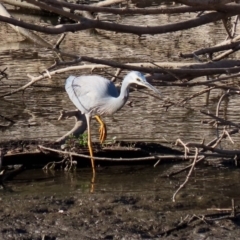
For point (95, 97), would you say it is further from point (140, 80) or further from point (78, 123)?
point (140, 80)

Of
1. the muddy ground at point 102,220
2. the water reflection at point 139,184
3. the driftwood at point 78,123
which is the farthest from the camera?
the driftwood at point 78,123

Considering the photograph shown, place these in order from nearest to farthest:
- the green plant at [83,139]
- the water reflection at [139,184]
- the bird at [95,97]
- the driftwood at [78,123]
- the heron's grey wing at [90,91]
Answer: the water reflection at [139,184] < the bird at [95,97] < the heron's grey wing at [90,91] < the green plant at [83,139] < the driftwood at [78,123]

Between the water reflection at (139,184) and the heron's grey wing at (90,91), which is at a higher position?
the heron's grey wing at (90,91)

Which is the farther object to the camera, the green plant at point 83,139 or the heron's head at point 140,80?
the green plant at point 83,139

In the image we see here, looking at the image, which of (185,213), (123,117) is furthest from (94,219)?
(123,117)

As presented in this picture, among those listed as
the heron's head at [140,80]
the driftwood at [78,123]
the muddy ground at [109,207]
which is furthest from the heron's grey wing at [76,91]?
the heron's head at [140,80]

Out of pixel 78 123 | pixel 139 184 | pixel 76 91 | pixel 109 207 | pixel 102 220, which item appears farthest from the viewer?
pixel 78 123

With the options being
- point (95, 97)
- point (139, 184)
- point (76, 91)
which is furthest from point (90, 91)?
point (139, 184)

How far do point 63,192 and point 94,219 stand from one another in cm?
93

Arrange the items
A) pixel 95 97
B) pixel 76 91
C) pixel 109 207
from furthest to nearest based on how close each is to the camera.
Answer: pixel 76 91 → pixel 95 97 → pixel 109 207

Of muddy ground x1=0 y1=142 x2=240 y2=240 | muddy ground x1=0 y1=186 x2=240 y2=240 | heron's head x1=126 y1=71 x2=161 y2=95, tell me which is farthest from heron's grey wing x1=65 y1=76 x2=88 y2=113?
muddy ground x1=0 y1=186 x2=240 y2=240

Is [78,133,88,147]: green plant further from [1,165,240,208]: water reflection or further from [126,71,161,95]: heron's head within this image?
[126,71,161,95]: heron's head

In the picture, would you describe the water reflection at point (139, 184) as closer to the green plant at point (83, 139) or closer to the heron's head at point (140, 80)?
the green plant at point (83, 139)

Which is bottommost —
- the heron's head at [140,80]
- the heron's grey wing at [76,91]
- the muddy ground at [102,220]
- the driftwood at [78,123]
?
the muddy ground at [102,220]
